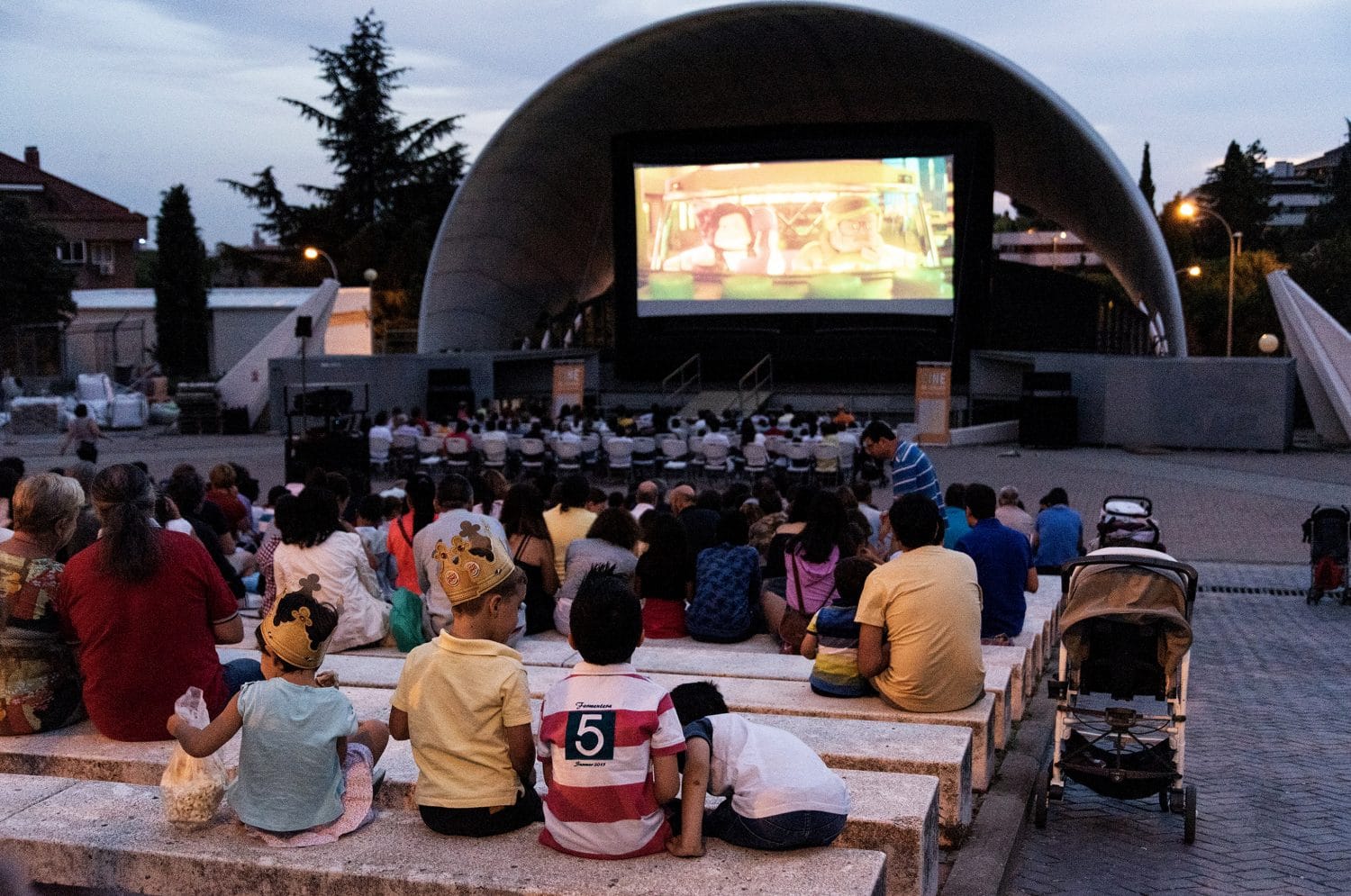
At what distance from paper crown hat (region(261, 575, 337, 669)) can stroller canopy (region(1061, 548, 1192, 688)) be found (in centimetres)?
301

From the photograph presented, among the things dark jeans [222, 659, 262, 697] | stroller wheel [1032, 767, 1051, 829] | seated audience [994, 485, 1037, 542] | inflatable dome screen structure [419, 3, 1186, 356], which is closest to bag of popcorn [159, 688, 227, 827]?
dark jeans [222, 659, 262, 697]

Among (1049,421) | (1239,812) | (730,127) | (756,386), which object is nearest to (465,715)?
(1239,812)

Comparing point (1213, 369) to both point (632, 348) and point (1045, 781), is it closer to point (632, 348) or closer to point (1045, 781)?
point (632, 348)

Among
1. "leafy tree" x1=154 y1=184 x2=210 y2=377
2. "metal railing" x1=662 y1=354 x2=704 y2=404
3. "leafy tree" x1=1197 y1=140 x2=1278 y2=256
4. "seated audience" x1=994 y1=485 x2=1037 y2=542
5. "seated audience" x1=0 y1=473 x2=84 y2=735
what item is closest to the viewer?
"seated audience" x1=0 y1=473 x2=84 y2=735

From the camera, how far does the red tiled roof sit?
165 ft

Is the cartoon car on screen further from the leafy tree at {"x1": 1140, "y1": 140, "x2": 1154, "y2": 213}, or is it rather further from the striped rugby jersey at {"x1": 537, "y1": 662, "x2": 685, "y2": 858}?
the leafy tree at {"x1": 1140, "y1": 140, "x2": 1154, "y2": 213}

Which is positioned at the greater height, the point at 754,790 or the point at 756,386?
the point at 756,386

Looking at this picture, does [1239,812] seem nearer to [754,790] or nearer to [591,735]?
[754,790]

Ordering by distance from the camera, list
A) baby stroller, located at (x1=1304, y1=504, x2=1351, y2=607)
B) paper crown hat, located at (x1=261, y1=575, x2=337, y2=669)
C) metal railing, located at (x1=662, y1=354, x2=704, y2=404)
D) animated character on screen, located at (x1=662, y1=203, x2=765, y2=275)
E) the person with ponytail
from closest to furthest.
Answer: paper crown hat, located at (x1=261, y1=575, x2=337, y2=669) < the person with ponytail < baby stroller, located at (x1=1304, y1=504, x2=1351, y2=607) < animated character on screen, located at (x1=662, y1=203, x2=765, y2=275) < metal railing, located at (x1=662, y1=354, x2=704, y2=404)

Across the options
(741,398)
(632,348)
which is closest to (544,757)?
(741,398)

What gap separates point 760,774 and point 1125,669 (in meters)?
2.37

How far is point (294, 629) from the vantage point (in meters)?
3.47

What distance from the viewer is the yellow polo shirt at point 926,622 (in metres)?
4.89

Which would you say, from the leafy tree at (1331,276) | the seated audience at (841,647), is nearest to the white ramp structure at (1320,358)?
the leafy tree at (1331,276)
